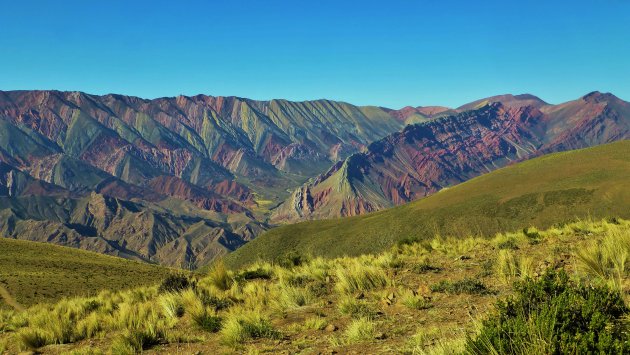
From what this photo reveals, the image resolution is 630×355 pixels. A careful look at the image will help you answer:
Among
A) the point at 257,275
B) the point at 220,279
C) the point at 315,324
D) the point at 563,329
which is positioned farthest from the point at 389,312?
the point at 257,275

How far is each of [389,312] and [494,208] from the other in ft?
307

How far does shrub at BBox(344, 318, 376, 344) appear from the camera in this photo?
10.2m

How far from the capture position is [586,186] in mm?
97062

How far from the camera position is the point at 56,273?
50.5m

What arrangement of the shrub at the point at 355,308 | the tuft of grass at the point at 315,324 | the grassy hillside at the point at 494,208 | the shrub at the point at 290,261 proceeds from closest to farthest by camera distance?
the tuft of grass at the point at 315,324 → the shrub at the point at 355,308 → the shrub at the point at 290,261 → the grassy hillside at the point at 494,208

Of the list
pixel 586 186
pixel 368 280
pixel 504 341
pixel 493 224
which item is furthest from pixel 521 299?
pixel 586 186

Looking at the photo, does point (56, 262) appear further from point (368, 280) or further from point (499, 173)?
point (499, 173)

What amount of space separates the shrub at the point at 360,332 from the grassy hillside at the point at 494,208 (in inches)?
2773

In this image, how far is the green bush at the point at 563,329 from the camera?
603 cm

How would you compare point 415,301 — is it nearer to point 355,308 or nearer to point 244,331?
point 355,308

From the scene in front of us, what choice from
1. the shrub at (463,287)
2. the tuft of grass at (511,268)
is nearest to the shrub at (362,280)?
the shrub at (463,287)

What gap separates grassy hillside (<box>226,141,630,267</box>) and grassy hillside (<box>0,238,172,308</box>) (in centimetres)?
2639

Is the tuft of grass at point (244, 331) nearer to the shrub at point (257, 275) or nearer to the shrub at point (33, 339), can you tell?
the shrub at point (33, 339)

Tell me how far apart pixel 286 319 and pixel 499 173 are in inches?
4955
